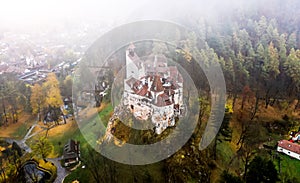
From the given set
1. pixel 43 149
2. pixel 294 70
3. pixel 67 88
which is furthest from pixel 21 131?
pixel 294 70

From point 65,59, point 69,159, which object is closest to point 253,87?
point 69,159

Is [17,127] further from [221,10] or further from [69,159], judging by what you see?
[221,10]

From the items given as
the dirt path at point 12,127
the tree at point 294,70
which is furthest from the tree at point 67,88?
the tree at point 294,70

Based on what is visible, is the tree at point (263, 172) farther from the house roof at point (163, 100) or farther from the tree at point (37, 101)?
the tree at point (37, 101)

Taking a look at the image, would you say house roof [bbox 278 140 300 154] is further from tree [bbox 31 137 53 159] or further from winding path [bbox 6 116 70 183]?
tree [bbox 31 137 53 159]

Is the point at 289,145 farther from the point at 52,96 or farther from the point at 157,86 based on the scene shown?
the point at 52,96
